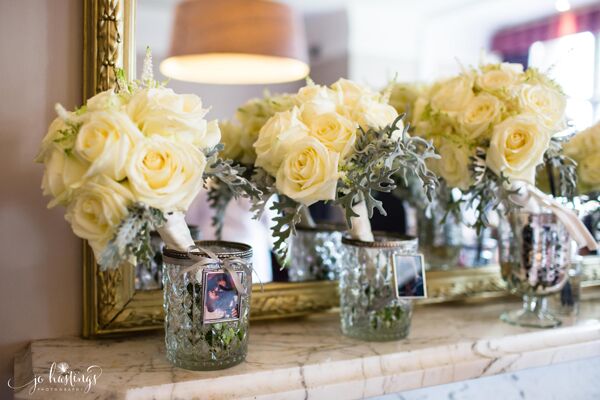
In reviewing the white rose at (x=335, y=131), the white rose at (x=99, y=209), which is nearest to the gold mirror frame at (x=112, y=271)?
the white rose at (x=99, y=209)

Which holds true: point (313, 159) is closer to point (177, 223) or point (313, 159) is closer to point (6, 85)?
point (177, 223)

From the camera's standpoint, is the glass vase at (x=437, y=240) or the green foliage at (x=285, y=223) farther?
the glass vase at (x=437, y=240)

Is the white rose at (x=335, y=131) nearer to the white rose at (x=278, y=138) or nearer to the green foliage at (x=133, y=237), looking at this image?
the white rose at (x=278, y=138)

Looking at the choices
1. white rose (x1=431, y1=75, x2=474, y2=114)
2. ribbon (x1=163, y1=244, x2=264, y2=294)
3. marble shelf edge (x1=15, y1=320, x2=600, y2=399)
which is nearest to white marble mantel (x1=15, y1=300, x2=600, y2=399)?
marble shelf edge (x1=15, y1=320, x2=600, y2=399)

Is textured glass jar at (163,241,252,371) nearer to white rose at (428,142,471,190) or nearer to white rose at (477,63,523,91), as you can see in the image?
Answer: white rose at (428,142,471,190)

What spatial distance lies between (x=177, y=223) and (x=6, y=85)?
0.39 m

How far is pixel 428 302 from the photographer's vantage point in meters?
1.37

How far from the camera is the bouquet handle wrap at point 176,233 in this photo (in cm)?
→ 90

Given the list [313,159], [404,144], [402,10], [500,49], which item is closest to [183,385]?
[313,159]

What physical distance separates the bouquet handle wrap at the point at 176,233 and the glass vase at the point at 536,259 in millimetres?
715

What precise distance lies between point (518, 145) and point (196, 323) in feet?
2.17

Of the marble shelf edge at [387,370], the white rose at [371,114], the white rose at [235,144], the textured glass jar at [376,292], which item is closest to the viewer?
the marble shelf edge at [387,370]

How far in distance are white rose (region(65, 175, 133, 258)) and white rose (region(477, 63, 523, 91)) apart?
2.41 ft

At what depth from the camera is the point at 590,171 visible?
1264 mm
